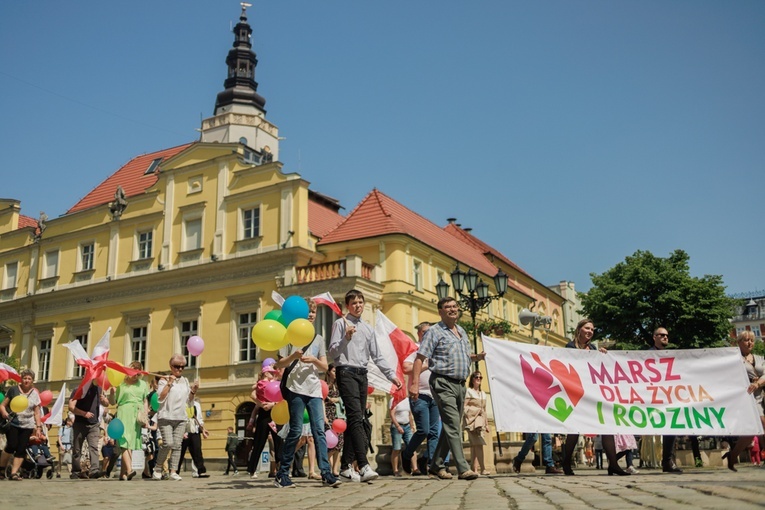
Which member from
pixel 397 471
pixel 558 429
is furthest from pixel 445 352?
pixel 397 471

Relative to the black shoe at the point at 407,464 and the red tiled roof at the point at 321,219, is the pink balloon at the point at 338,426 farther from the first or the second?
the red tiled roof at the point at 321,219

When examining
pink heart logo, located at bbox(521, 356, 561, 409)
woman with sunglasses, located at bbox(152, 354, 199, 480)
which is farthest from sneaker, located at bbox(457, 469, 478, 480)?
woman with sunglasses, located at bbox(152, 354, 199, 480)

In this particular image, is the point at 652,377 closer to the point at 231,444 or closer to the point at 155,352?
the point at 231,444

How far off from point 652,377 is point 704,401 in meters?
0.76

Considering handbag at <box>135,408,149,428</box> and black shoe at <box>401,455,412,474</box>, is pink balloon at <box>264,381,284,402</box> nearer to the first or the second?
black shoe at <box>401,455,412,474</box>

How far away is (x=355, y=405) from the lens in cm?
859

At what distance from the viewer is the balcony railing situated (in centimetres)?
3158

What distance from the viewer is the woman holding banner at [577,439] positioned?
9773mm

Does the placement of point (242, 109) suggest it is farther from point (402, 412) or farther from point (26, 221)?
point (402, 412)

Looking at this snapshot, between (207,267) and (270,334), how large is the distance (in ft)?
89.5

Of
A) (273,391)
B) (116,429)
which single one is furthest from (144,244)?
(273,391)

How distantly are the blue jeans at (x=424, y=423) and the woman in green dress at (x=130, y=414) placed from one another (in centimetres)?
479

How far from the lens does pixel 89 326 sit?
39.3 meters

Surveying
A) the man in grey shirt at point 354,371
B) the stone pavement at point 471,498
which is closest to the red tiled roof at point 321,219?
the man in grey shirt at point 354,371
